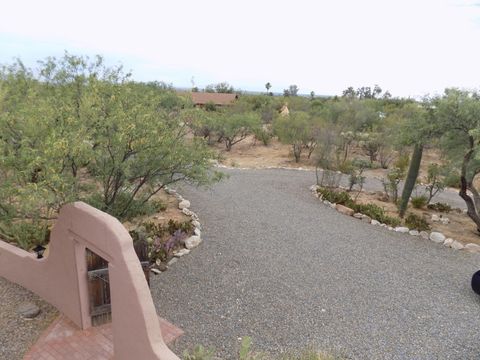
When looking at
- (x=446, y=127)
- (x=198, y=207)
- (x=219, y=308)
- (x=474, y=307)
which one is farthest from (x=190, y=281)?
(x=446, y=127)

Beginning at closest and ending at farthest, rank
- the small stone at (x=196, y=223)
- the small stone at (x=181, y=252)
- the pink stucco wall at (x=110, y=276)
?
the pink stucco wall at (x=110, y=276) → the small stone at (x=181, y=252) → the small stone at (x=196, y=223)

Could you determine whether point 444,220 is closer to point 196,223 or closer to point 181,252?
point 196,223

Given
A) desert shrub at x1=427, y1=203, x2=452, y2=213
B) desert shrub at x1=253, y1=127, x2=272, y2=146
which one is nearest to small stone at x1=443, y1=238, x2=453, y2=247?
desert shrub at x1=427, y1=203, x2=452, y2=213

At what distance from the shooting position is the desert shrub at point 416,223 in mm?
11357

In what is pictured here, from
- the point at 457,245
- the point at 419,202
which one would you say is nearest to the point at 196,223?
the point at 457,245

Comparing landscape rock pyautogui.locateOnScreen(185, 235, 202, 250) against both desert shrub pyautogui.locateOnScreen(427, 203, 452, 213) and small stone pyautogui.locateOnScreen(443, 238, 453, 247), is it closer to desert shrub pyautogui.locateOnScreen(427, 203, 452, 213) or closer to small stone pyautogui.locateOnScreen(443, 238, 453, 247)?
small stone pyautogui.locateOnScreen(443, 238, 453, 247)

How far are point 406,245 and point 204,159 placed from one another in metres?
6.82

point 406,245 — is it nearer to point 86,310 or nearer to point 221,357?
point 221,357

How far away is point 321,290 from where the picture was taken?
7723 mm

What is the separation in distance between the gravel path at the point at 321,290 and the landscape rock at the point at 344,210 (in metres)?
0.67

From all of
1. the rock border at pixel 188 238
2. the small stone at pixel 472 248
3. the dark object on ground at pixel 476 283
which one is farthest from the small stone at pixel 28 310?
the small stone at pixel 472 248

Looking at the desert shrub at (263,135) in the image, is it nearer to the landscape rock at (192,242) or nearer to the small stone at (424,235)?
the small stone at (424,235)

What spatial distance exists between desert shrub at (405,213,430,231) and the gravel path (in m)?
0.72

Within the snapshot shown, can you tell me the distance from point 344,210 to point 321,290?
5.75 m
